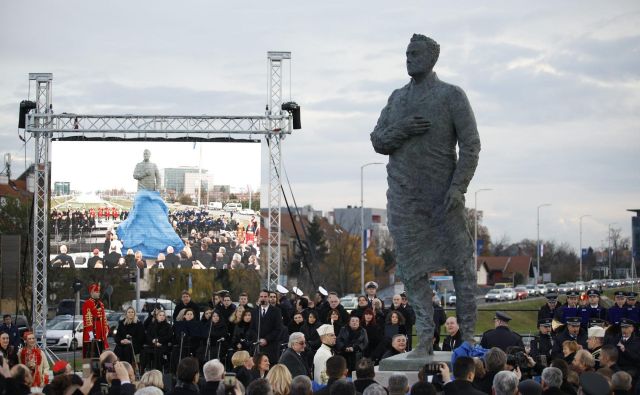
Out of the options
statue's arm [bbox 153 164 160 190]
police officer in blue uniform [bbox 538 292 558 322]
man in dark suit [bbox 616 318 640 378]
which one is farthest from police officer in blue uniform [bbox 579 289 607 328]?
statue's arm [bbox 153 164 160 190]

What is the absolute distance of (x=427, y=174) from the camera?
35.5 feet

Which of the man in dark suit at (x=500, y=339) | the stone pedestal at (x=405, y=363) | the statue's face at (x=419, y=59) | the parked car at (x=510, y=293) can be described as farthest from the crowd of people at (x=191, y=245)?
the parked car at (x=510, y=293)

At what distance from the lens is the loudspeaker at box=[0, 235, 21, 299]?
78.0ft

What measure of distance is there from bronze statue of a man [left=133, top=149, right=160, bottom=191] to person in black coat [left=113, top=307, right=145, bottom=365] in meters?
14.6

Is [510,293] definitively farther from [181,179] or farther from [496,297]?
[181,179]

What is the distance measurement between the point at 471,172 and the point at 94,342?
11769 mm

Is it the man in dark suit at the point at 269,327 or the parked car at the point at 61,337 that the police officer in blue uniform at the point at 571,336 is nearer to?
the man in dark suit at the point at 269,327

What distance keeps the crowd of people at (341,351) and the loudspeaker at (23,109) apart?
10.1 meters

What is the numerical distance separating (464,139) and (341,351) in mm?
5774

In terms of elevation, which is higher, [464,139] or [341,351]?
[464,139]

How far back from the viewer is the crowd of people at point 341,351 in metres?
8.40

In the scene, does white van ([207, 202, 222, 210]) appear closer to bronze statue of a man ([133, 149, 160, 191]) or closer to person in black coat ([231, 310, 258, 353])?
bronze statue of a man ([133, 149, 160, 191])

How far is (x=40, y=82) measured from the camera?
28.6 metres

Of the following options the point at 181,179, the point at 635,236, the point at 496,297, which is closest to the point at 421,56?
the point at 181,179
